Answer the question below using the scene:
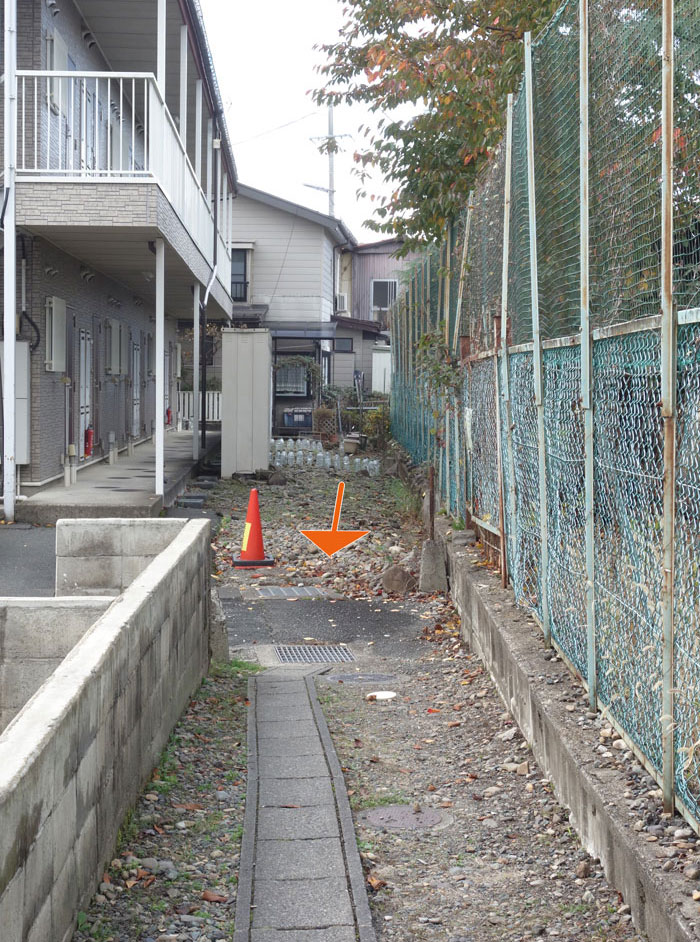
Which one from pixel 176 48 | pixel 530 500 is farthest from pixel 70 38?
pixel 530 500

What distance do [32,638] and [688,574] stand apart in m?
3.21

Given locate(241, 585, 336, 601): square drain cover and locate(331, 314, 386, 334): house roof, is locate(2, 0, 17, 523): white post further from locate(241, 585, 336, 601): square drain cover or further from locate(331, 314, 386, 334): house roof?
locate(331, 314, 386, 334): house roof

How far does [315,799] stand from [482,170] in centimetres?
708

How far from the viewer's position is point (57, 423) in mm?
14883

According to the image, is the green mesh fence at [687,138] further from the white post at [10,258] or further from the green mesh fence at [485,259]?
the white post at [10,258]

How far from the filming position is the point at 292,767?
18.0ft

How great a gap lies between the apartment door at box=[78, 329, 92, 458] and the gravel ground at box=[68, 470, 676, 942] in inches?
383

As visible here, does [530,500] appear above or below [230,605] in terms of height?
above

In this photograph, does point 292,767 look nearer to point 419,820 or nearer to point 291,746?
point 291,746

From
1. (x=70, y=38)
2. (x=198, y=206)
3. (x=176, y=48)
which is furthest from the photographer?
(x=198, y=206)

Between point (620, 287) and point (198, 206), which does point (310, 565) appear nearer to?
point (620, 287)

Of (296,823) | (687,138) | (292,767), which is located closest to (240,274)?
(292,767)

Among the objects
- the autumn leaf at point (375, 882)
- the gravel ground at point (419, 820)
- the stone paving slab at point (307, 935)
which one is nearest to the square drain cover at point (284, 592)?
the gravel ground at point (419, 820)

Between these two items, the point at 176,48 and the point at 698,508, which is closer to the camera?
the point at 698,508
